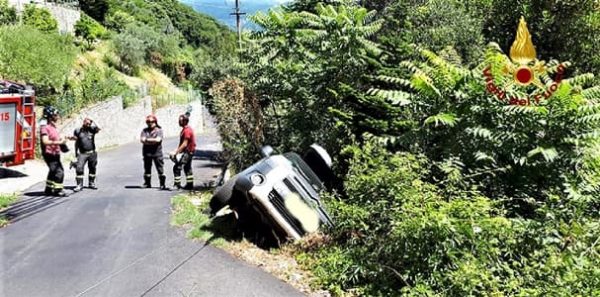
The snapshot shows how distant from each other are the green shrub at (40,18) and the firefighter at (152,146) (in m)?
28.9

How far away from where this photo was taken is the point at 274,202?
771 cm

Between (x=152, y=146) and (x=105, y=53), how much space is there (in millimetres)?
34712

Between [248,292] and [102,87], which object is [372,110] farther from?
[102,87]

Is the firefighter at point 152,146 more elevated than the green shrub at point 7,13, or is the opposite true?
the green shrub at point 7,13

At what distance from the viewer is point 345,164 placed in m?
10.2

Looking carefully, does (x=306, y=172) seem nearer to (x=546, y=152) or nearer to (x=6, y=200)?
(x=546, y=152)

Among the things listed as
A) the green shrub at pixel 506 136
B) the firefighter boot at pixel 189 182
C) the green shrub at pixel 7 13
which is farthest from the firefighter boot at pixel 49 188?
the green shrub at pixel 7 13

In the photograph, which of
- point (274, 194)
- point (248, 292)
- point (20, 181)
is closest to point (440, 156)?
point (274, 194)

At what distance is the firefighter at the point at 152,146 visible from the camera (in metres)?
12.0

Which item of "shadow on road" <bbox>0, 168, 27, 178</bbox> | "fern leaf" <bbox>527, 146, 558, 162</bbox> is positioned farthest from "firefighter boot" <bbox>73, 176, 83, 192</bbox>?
"fern leaf" <bbox>527, 146, 558, 162</bbox>

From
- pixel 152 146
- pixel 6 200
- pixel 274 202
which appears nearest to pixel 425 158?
pixel 274 202

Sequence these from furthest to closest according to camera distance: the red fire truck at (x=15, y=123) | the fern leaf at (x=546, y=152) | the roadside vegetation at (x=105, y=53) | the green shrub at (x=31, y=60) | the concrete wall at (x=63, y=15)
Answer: the concrete wall at (x=63, y=15)
the roadside vegetation at (x=105, y=53)
the green shrub at (x=31, y=60)
the red fire truck at (x=15, y=123)
the fern leaf at (x=546, y=152)

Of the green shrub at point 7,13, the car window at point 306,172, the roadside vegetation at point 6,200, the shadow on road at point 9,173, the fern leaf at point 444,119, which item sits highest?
the green shrub at point 7,13

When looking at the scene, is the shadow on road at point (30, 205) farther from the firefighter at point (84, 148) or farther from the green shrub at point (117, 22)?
the green shrub at point (117, 22)
